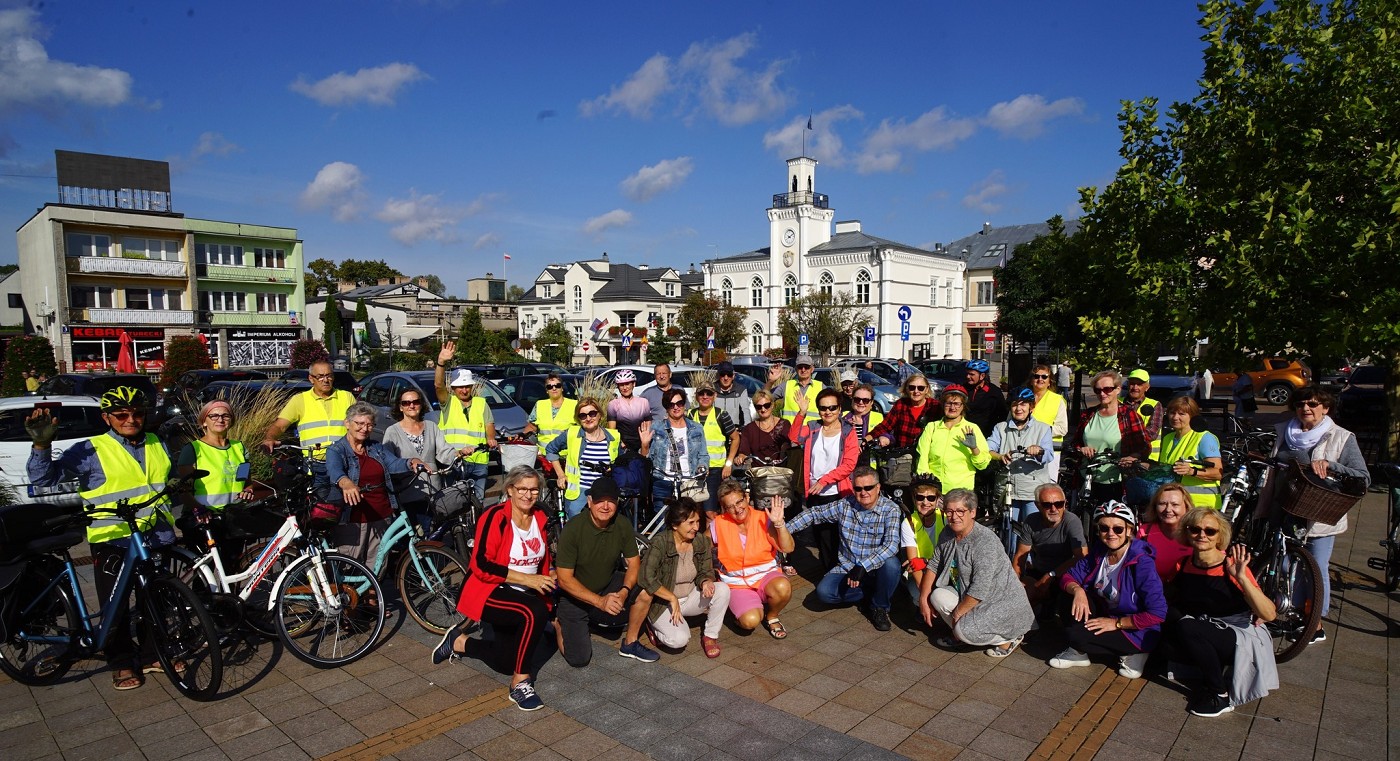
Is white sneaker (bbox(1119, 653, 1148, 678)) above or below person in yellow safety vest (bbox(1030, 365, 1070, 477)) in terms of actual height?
below

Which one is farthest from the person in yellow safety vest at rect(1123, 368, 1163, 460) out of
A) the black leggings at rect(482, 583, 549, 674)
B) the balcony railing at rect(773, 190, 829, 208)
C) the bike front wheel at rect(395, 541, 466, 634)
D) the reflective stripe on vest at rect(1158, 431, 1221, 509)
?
the balcony railing at rect(773, 190, 829, 208)

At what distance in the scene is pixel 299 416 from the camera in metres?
7.08

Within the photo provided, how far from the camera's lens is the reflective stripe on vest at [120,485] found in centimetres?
477

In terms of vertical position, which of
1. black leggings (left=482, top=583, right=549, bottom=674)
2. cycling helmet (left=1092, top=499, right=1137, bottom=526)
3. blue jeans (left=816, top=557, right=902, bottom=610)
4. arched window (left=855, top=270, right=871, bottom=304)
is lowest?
blue jeans (left=816, top=557, right=902, bottom=610)

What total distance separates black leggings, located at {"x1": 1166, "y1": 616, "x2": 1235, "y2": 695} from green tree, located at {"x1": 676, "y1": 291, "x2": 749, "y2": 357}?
188ft

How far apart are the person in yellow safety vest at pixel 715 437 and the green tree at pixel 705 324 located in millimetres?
54045

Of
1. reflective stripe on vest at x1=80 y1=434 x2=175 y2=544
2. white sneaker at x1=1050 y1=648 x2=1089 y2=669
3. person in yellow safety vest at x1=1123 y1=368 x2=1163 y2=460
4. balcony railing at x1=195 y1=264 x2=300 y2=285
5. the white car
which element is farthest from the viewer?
balcony railing at x1=195 y1=264 x2=300 y2=285

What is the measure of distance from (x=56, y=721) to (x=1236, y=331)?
515 inches

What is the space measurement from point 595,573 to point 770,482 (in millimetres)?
2056

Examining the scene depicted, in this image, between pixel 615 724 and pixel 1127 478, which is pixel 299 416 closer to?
pixel 615 724

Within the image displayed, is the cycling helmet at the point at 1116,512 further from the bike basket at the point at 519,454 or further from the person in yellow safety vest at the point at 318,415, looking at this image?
the person in yellow safety vest at the point at 318,415

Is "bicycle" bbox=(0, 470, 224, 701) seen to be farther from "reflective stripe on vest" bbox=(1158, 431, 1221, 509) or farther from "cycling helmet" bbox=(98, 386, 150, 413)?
"reflective stripe on vest" bbox=(1158, 431, 1221, 509)

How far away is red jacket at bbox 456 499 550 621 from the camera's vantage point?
15.8 feet

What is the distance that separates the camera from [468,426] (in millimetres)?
7000
